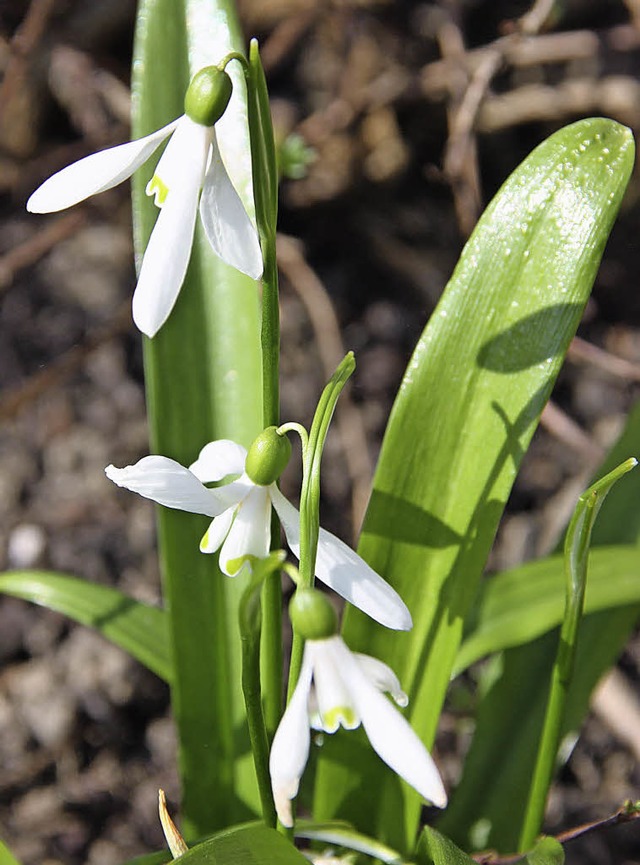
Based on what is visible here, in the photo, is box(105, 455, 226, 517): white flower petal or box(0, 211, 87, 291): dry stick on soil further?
box(0, 211, 87, 291): dry stick on soil

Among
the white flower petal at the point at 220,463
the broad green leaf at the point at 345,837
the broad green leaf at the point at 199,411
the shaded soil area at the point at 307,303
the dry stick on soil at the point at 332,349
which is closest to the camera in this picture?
the white flower petal at the point at 220,463

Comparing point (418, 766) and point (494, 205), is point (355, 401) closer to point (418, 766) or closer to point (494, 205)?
point (494, 205)

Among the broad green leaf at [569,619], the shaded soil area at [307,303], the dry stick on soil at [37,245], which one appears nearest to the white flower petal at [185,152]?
the broad green leaf at [569,619]

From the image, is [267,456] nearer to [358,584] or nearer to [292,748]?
[358,584]

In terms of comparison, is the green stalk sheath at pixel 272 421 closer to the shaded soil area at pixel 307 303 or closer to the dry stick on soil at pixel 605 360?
the shaded soil area at pixel 307 303

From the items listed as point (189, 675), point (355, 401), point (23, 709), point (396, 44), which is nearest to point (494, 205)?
point (189, 675)

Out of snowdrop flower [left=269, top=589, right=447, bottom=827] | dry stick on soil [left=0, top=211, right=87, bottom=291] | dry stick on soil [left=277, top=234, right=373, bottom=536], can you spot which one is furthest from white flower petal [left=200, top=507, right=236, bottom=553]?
dry stick on soil [left=0, top=211, right=87, bottom=291]

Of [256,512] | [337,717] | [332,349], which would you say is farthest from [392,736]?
[332,349]

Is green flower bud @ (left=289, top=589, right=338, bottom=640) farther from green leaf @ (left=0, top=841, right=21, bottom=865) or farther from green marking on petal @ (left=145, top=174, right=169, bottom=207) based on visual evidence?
green leaf @ (left=0, top=841, right=21, bottom=865)
